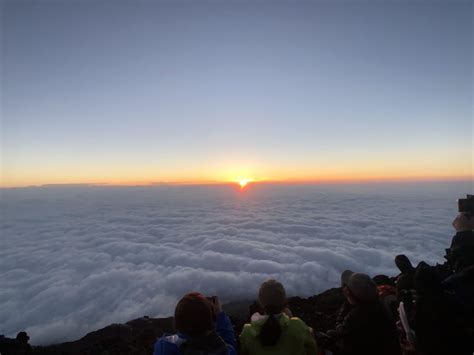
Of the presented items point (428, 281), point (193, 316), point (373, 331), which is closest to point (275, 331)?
point (193, 316)

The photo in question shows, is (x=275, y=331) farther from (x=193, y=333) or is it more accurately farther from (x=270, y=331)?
(x=193, y=333)

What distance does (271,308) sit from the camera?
2.40 m

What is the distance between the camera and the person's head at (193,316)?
6.33 feet

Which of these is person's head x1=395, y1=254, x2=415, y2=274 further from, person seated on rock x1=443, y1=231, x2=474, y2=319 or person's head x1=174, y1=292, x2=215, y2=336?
person's head x1=174, y1=292, x2=215, y2=336

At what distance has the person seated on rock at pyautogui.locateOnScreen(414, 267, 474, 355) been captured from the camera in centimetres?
317

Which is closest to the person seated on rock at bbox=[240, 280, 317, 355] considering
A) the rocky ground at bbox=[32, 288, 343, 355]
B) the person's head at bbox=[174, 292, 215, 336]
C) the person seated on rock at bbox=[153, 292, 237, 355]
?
the person seated on rock at bbox=[153, 292, 237, 355]

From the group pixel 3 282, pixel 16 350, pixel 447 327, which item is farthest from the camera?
pixel 3 282

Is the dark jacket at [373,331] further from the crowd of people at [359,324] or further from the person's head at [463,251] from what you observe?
the person's head at [463,251]

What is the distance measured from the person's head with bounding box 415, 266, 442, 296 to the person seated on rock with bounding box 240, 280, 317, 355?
5.30 feet

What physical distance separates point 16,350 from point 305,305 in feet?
28.4

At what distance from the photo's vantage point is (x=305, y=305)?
9492mm

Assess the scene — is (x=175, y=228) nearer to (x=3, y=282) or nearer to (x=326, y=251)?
(x=3, y=282)

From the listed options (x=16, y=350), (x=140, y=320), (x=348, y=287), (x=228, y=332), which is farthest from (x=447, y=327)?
(x=140, y=320)

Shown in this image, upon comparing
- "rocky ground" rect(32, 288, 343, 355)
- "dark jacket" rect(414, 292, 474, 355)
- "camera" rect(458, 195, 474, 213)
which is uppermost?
"camera" rect(458, 195, 474, 213)
